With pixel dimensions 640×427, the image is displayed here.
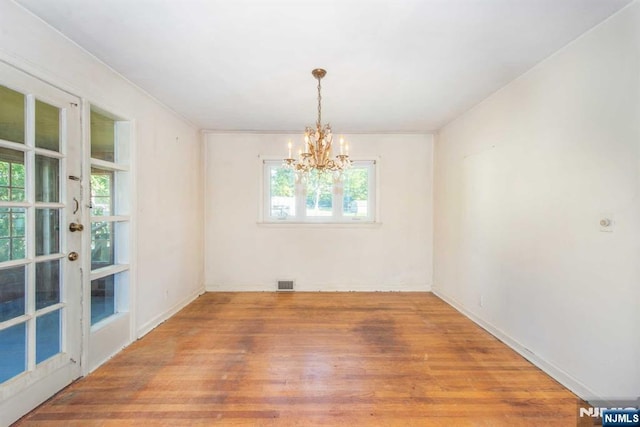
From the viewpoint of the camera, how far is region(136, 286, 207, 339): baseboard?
288 cm

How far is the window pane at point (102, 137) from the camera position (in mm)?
2391

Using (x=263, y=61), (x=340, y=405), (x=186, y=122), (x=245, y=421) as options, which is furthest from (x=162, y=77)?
(x=340, y=405)

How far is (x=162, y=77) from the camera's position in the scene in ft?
8.47

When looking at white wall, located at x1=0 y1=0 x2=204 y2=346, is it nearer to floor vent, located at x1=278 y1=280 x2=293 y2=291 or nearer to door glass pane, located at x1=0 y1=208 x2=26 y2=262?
door glass pane, located at x1=0 y1=208 x2=26 y2=262

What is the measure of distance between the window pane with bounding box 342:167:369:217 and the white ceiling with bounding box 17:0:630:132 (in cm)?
149

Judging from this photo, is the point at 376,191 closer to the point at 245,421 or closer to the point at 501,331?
the point at 501,331

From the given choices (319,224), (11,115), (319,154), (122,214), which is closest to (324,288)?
(319,224)

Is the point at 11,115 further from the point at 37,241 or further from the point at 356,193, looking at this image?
the point at 356,193

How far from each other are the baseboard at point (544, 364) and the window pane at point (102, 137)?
161 inches

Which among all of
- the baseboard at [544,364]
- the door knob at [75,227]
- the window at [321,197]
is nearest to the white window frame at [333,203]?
the window at [321,197]

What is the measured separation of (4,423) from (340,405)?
200 cm

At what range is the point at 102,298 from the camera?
2.47 metres

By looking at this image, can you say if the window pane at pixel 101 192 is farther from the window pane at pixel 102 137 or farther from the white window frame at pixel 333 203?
the white window frame at pixel 333 203
